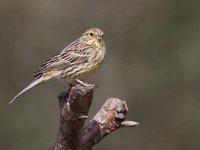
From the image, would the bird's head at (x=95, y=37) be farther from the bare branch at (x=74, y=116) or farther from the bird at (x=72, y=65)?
the bare branch at (x=74, y=116)

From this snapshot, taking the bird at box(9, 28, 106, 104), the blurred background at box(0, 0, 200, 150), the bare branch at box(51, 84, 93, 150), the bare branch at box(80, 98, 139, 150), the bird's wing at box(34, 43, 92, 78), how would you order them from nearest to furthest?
the bare branch at box(51, 84, 93, 150) < the bare branch at box(80, 98, 139, 150) < the bird at box(9, 28, 106, 104) < the bird's wing at box(34, 43, 92, 78) < the blurred background at box(0, 0, 200, 150)

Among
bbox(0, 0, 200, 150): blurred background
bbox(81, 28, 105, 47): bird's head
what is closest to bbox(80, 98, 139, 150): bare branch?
bbox(81, 28, 105, 47): bird's head

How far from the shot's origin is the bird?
9.59 metres

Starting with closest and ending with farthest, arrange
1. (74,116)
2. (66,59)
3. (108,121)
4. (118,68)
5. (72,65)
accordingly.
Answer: (74,116) → (108,121) → (72,65) → (66,59) → (118,68)

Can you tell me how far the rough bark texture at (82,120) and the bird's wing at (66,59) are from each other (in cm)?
183

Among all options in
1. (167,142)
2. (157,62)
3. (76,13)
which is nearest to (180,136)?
(167,142)

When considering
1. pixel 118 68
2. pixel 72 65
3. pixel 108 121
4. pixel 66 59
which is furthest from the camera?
pixel 118 68

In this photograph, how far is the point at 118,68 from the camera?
16422mm

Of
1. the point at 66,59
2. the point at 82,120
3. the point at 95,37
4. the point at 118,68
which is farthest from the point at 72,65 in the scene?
the point at 118,68

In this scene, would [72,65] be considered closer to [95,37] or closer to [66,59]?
[66,59]

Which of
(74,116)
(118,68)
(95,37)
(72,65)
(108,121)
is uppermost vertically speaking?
(95,37)

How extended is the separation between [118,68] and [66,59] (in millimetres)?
6547

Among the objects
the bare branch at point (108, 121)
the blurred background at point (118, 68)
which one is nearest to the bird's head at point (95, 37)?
the bare branch at point (108, 121)

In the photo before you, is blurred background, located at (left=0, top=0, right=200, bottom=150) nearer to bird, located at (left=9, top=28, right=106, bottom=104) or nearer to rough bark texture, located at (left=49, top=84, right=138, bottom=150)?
bird, located at (left=9, top=28, right=106, bottom=104)
